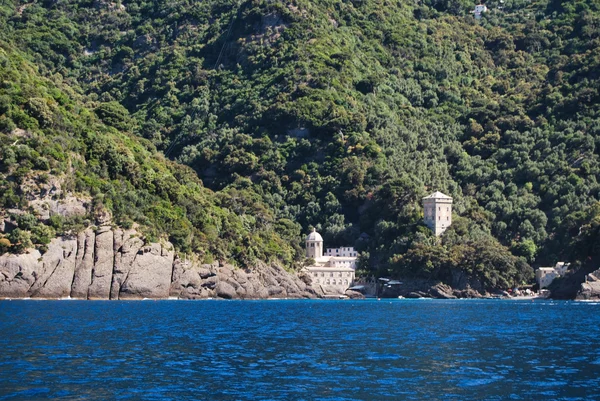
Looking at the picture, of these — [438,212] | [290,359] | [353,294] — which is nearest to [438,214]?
[438,212]

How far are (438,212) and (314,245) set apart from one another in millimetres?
22168

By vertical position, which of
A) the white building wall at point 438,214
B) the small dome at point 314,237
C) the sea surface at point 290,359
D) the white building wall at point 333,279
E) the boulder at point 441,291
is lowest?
the sea surface at point 290,359

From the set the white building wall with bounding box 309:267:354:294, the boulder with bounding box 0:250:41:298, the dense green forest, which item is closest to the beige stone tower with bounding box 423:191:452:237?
the dense green forest

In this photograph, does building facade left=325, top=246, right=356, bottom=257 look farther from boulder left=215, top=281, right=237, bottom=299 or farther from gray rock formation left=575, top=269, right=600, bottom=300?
gray rock formation left=575, top=269, right=600, bottom=300

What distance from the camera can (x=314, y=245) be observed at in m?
165

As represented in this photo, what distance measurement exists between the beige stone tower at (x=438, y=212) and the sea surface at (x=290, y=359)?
8433cm

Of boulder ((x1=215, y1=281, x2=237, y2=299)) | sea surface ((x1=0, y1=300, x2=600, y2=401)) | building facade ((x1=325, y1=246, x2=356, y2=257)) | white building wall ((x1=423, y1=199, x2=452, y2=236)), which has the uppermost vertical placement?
white building wall ((x1=423, y1=199, x2=452, y2=236))

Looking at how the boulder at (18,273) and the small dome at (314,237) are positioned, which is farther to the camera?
the small dome at (314,237)

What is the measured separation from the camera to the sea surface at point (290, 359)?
35.5 meters

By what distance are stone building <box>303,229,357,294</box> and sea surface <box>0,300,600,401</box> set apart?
77.9m

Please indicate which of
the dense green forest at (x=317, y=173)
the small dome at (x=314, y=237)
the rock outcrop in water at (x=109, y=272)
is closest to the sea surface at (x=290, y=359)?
the rock outcrop in water at (x=109, y=272)

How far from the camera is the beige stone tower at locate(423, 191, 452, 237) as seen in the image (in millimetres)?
158250

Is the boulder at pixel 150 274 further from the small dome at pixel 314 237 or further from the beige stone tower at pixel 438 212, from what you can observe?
the beige stone tower at pixel 438 212

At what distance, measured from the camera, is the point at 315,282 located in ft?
496
